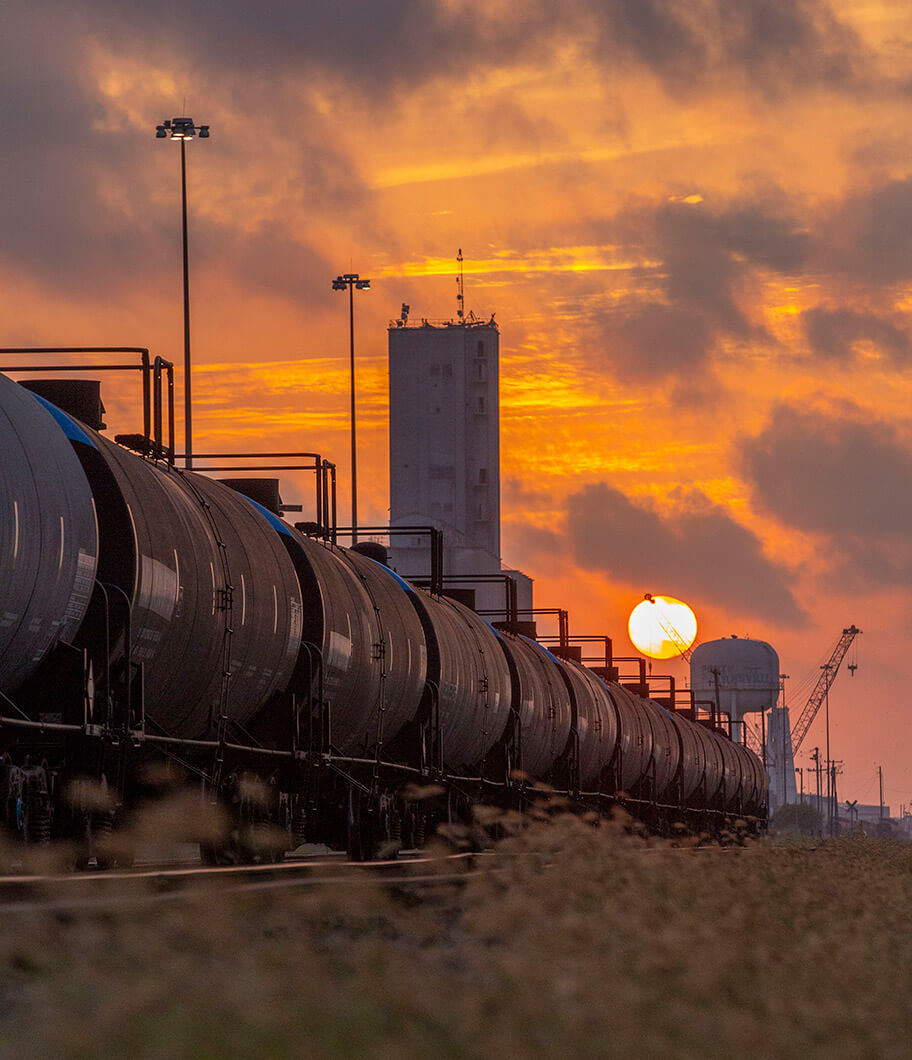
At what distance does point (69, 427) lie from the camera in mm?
11719

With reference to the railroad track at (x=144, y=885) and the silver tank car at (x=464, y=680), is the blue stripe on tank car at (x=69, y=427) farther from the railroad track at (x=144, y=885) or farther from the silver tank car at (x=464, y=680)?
the silver tank car at (x=464, y=680)

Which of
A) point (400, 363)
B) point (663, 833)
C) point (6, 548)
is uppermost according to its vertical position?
point (400, 363)

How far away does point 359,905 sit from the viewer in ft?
16.1

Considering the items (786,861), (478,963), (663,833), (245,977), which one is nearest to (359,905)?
(478,963)

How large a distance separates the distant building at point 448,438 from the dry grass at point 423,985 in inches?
4777

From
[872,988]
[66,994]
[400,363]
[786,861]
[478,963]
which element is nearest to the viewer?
[66,994]

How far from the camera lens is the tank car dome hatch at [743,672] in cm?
12212

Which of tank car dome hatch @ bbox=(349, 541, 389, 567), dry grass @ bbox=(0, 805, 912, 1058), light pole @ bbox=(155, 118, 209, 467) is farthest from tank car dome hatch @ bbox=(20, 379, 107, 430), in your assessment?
light pole @ bbox=(155, 118, 209, 467)

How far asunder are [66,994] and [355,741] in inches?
573

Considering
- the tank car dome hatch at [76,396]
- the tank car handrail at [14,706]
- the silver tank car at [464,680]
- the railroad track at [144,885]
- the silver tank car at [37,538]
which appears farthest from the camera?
the silver tank car at [464,680]

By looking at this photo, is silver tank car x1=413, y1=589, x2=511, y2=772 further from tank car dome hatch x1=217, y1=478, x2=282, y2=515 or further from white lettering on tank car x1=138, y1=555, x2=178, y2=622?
white lettering on tank car x1=138, y1=555, x2=178, y2=622

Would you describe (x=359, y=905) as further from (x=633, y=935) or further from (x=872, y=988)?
(x=872, y=988)

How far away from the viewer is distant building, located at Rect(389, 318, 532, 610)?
130 meters

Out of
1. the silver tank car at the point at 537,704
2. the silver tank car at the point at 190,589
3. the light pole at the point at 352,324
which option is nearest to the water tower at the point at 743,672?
the light pole at the point at 352,324
